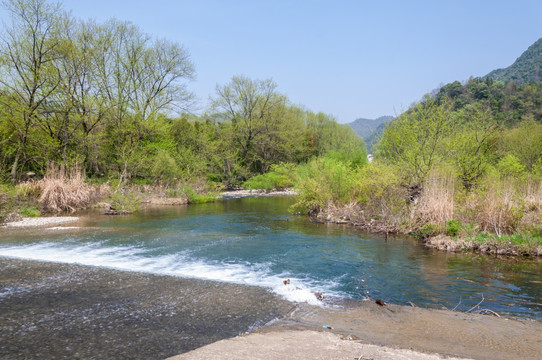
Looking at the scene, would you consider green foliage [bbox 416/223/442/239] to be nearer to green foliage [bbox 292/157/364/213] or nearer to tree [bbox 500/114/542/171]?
green foliage [bbox 292/157/364/213]

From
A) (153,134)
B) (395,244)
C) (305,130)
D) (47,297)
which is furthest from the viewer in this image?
(305,130)

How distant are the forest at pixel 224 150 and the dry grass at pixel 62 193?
86 millimetres

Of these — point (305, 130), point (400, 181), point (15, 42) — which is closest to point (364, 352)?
point (400, 181)

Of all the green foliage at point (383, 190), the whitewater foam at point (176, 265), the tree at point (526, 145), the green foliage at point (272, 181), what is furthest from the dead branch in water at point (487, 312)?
the green foliage at point (272, 181)

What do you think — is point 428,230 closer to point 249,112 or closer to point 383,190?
point 383,190

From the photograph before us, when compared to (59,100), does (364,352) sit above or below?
below

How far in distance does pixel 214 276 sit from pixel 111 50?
105ft

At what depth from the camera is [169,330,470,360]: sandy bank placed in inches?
194

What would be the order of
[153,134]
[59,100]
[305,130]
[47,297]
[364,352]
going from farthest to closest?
[305,130]
[153,134]
[59,100]
[47,297]
[364,352]

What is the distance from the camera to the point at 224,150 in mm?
48156

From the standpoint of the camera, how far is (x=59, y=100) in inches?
1118

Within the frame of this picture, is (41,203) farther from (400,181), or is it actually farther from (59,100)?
(400,181)

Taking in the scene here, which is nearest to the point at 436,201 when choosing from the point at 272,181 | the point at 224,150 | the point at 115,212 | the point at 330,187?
the point at 330,187

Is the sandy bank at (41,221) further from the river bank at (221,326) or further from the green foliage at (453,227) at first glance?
the green foliage at (453,227)
